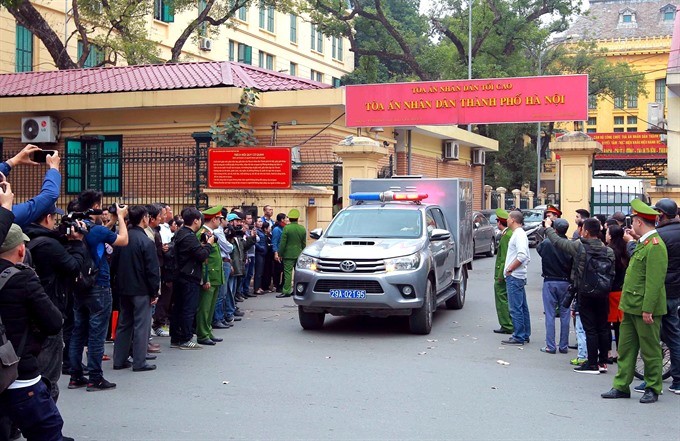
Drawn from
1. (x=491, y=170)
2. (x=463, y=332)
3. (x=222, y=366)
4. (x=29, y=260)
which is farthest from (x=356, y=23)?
(x=29, y=260)

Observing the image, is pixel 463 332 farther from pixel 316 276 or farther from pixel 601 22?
pixel 601 22

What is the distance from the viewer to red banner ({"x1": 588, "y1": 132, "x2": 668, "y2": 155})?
166ft

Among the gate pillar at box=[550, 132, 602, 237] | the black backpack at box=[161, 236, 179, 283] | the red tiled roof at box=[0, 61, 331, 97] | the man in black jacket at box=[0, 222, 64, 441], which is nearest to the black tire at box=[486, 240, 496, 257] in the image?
the red tiled roof at box=[0, 61, 331, 97]

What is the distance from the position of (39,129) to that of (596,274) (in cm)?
1788

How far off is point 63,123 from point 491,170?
2984 centimetres

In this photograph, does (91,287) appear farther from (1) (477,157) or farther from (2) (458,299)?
(1) (477,157)

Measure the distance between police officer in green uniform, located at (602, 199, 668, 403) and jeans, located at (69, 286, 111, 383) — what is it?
5064 mm

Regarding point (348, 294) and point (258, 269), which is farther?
point (258, 269)

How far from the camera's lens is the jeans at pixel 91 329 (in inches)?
325

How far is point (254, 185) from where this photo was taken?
1841cm

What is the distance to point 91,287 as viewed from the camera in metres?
8.27

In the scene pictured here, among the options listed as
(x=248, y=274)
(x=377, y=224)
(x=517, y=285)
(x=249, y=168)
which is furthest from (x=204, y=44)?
(x=517, y=285)

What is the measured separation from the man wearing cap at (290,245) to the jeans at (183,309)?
223 inches

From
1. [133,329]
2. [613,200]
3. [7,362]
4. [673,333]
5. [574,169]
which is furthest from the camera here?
[613,200]
